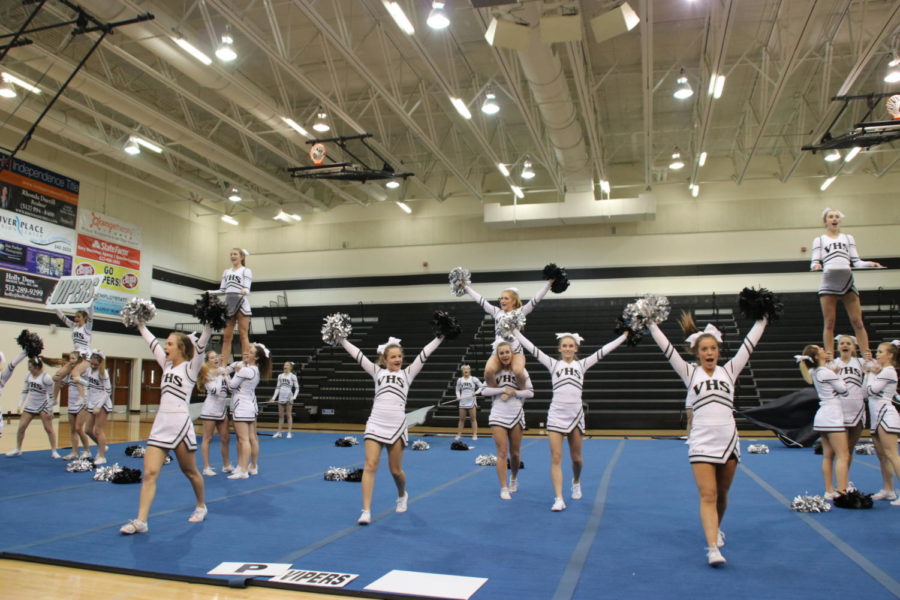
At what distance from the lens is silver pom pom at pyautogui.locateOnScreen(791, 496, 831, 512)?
589 cm

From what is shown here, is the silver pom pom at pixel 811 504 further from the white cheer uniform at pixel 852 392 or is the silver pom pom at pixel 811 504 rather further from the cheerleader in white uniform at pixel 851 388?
the white cheer uniform at pixel 852 392

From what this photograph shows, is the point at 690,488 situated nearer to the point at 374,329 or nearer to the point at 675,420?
the point at 675,420

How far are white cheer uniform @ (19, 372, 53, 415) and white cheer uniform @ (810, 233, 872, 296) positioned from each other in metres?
10.2

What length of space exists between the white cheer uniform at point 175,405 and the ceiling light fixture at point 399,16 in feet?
22.1

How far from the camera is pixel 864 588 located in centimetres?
366

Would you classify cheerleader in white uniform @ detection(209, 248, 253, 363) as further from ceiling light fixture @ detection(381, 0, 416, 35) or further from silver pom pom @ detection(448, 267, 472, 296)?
ceiling light fixture @ detection(381, 0, 416, 35)

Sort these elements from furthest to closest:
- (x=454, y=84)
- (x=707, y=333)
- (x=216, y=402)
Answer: (x=454, y=84) → (x=216, y=402) → (x=707, y=333)

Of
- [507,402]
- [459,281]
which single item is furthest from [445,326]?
[459,281]

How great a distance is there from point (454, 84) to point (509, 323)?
28.1 feet

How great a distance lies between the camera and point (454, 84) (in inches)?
539

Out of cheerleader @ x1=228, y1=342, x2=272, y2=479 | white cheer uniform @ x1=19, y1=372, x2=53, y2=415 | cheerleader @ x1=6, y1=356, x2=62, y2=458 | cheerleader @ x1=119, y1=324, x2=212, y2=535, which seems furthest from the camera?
white cheer uniform @ x1=19, y1=372, x2=53, y2=415

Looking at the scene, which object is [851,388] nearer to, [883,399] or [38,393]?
[883,399]

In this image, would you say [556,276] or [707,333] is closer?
[707,333]

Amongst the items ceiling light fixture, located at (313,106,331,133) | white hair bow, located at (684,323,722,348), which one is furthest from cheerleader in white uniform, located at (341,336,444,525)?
ceiling light fixture, located at (313,106,331,133)
